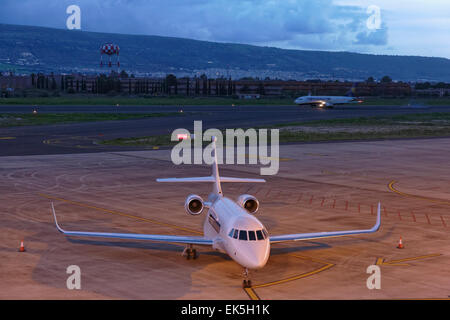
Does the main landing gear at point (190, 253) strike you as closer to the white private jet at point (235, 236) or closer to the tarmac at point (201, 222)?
the white private jet at point (235, 236)

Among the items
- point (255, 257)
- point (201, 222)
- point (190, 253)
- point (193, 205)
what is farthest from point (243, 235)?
point (201, 222)

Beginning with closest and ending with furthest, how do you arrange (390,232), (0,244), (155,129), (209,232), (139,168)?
1. (209,232)
2. (0,244)
3. (390,232)
4. (139,168)
5. (155,129)

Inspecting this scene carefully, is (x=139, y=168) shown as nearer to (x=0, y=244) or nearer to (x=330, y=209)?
(x=330, y=209)

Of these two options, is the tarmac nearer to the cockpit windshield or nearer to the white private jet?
the white private jet

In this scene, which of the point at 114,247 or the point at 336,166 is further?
the point at 336,166

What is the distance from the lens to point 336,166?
50000mm

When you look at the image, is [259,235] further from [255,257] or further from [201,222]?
[201,222]

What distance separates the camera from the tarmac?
1988 centimetres

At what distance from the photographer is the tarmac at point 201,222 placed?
1988 cm

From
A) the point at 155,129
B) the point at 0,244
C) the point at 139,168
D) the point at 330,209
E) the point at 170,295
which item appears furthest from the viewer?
the point at 155,129

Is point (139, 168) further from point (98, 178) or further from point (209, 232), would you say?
point (209, 232)

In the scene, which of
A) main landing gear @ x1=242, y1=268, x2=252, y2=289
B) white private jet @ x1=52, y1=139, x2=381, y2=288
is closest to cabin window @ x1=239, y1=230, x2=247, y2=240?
white private jet @ x1=52, y1=139, x2=381, y2=288
